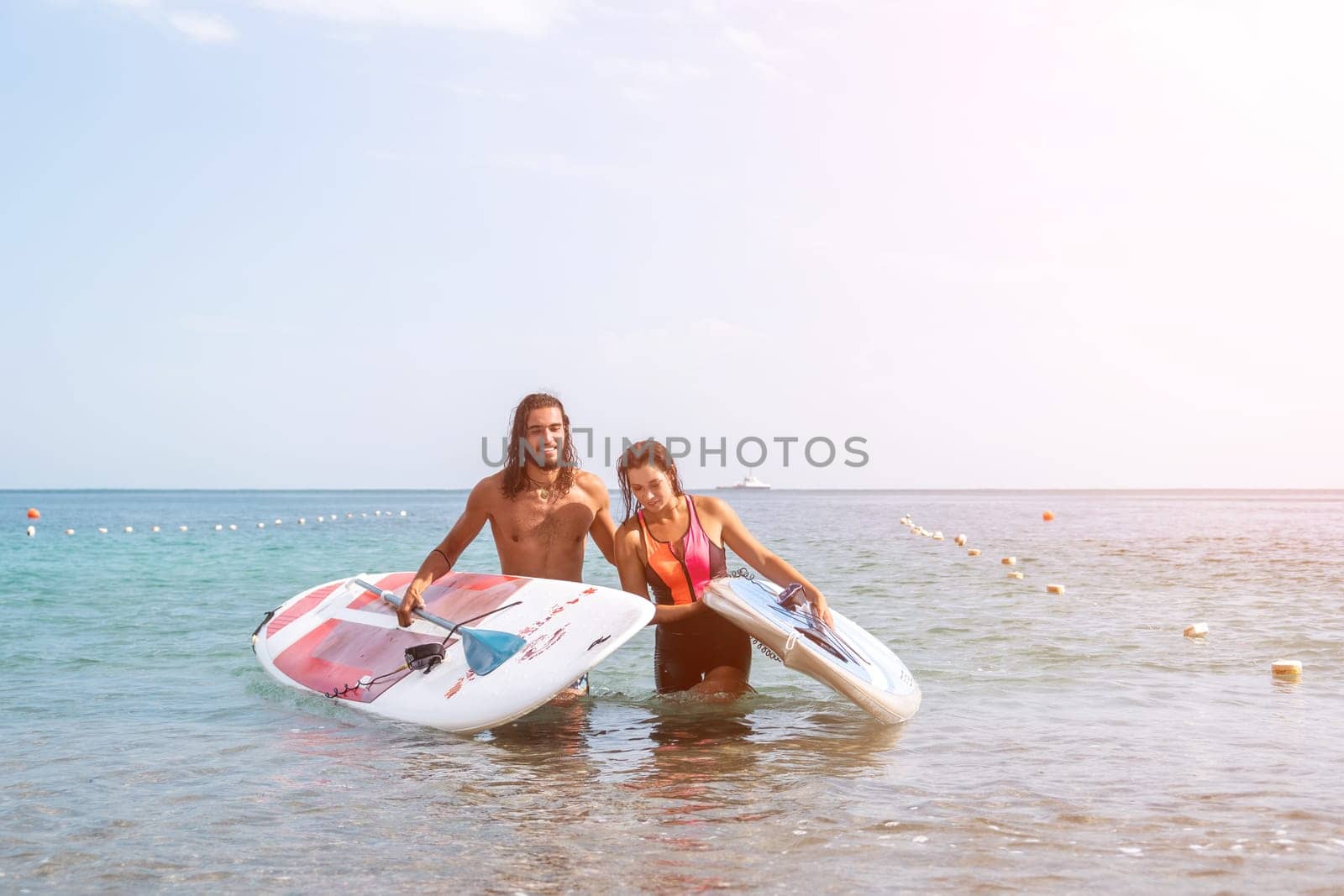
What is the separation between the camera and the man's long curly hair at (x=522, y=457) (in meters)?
6.33

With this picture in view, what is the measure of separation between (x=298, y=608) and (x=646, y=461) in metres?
4.12

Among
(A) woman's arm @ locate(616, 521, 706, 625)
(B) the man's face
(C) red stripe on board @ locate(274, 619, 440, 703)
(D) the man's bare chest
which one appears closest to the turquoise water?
(C) red stripe on board @ locate(274, 619, 440, 703)

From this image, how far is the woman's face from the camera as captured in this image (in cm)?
561

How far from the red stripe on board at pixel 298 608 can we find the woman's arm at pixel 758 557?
3.69 meters

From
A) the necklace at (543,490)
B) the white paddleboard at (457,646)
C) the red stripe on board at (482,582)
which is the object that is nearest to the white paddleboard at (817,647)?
the white paddleboard at (457,646)

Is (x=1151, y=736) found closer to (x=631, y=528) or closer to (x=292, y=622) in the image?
(x=631, y=528)

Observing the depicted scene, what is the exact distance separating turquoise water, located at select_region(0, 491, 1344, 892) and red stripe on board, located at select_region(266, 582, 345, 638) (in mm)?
510

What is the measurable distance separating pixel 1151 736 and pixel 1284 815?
1.48 metres

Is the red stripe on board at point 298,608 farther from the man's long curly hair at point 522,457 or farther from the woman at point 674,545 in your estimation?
the woman at point 674,545

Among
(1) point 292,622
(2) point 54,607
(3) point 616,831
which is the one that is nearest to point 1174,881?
(3) point 616,831

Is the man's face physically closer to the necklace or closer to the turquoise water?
the necklace

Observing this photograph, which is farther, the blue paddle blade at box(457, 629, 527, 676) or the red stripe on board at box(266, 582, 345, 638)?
the red stripe on board at box(266, 582, 345, 638)

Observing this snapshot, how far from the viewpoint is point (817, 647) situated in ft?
18.6

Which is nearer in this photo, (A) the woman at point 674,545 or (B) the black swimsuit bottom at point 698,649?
(A) the woman at point 674,545
